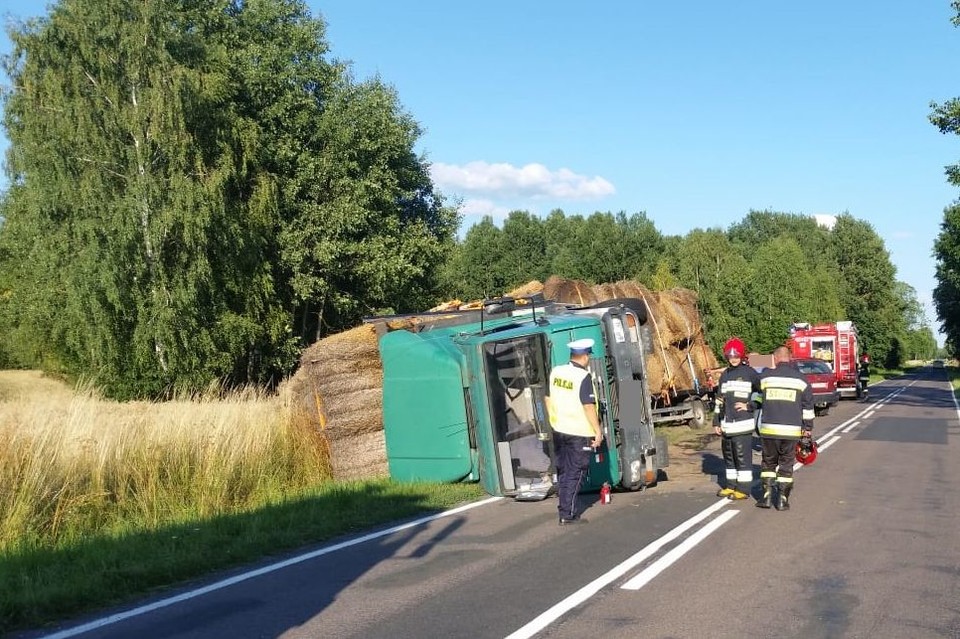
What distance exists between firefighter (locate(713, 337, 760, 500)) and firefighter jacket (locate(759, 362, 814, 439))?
10.5 inches

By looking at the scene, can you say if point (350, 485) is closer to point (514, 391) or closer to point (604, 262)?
point (514, 391)

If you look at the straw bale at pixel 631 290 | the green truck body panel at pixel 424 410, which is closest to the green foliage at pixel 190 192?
the straw bale at pixel 631 290

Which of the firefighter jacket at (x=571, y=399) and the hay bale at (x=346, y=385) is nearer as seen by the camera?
the firefighter jacket at (x=571, y=399)

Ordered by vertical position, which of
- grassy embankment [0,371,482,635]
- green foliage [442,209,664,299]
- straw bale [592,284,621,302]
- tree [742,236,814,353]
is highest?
green foliage [442,209,664,299]

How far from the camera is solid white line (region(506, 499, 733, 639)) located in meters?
5.24

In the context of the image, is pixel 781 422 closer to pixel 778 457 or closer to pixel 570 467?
pixel 778 457

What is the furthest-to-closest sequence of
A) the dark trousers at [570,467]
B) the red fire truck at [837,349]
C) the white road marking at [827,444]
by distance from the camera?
1. the red fire truck at [837,349]
2. the white road marking at [827,444]
3. the dark trousers at [570,467]

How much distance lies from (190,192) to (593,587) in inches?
807

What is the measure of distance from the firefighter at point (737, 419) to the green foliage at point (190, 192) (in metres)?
17.1

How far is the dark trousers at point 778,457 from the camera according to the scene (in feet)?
32.0

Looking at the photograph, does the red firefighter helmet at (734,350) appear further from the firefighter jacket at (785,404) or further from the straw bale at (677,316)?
the straw bale at (677,316)

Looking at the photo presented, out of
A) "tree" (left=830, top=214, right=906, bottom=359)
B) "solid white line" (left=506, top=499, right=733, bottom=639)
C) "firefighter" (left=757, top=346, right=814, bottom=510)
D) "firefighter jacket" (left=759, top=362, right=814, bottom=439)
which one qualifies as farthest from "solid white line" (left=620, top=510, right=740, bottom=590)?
"tree" (left=830, top=214, right=906, bottom=359)

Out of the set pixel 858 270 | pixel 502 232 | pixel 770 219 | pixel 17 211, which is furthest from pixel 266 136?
pixel 770 219

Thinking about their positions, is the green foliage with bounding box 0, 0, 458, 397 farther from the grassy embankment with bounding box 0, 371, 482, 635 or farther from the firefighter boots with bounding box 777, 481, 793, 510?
the firefighter boots with bounding box 777, 481, 793, 510
